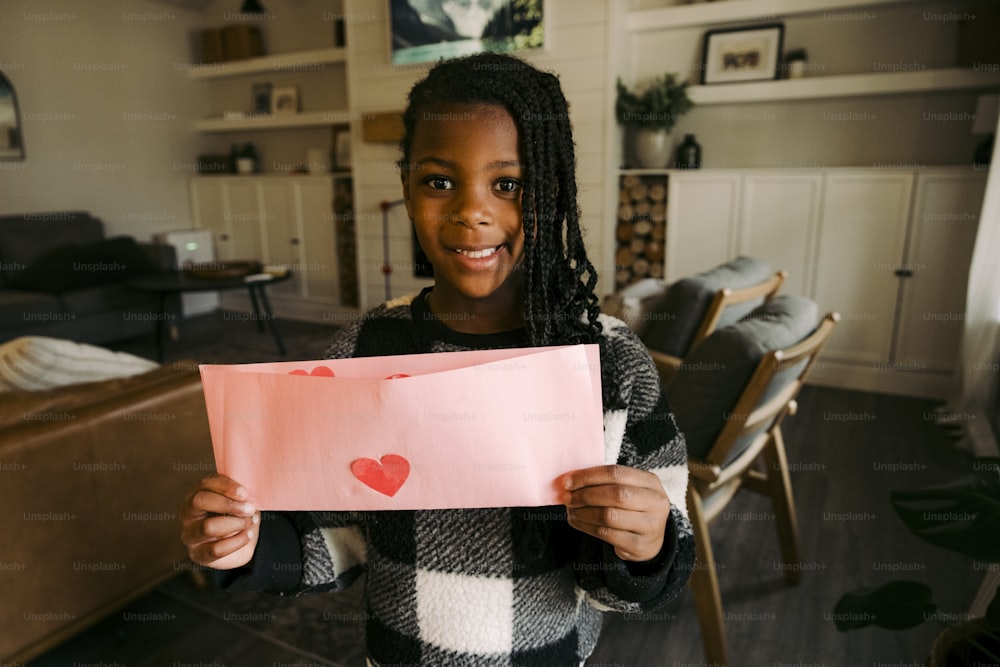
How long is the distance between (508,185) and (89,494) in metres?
1.38

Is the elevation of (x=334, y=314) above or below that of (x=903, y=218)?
below

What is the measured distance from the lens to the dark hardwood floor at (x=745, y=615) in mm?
1635

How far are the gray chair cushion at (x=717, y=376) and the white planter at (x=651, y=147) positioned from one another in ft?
8.55

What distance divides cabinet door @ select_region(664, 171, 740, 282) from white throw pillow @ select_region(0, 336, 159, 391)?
10.3 feet

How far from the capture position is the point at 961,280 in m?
3.30

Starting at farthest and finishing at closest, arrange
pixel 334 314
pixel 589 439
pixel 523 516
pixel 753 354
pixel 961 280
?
pixel 334 314, pixel 961 280, pixel 753 354, pixel 523 516, pixel 589 439

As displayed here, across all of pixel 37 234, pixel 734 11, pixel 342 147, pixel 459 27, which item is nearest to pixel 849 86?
pixel 734 11

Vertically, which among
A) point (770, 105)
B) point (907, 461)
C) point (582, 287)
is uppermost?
point (770, 105)

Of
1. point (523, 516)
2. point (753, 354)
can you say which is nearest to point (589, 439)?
point (523, 516)

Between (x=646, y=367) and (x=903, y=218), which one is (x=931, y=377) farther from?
(x=646, y=367)

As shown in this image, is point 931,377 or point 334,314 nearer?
point 931,377

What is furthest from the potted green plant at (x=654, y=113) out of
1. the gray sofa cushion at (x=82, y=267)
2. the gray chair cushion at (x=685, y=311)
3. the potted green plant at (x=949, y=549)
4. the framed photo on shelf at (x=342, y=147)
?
the gray sofa cushion at (x=82, y=267)

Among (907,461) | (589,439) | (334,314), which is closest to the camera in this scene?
(589,439)

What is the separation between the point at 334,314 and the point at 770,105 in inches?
142
